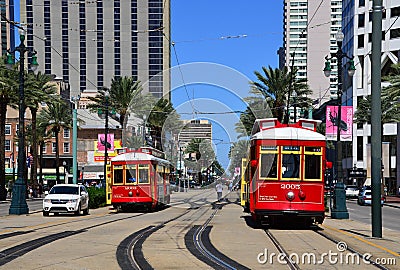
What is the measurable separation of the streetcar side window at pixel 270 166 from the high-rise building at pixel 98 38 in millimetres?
58303

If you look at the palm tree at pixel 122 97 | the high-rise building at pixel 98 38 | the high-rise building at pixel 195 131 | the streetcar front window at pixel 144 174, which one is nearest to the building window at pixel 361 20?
the high-rise building at pixel 98 38

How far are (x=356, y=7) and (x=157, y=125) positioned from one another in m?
37.3

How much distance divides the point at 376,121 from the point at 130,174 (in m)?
17.0

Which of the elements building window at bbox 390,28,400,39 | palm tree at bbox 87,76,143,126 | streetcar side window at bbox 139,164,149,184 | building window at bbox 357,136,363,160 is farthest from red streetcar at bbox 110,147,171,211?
building window at bbox 357,136,363,160

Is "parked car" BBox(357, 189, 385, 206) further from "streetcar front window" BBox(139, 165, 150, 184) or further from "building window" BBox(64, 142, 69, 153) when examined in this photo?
"building window" BBox(64, 142, 69, 153)

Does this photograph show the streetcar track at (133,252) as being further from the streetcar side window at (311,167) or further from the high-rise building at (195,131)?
the high-rise building at (195,131)

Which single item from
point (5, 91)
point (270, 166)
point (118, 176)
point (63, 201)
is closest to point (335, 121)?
point (118, 176)

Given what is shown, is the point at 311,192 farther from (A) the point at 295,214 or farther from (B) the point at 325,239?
(B) the point at 325,239

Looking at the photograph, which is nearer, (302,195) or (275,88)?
(302,195)

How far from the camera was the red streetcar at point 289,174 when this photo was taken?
19.4 meters

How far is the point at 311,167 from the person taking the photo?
1961 centimetres

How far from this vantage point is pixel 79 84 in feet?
385

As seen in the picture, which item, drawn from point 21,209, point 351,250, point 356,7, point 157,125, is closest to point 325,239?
point 351,250

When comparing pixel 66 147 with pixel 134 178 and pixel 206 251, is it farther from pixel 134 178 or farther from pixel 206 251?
pixel 206 251
